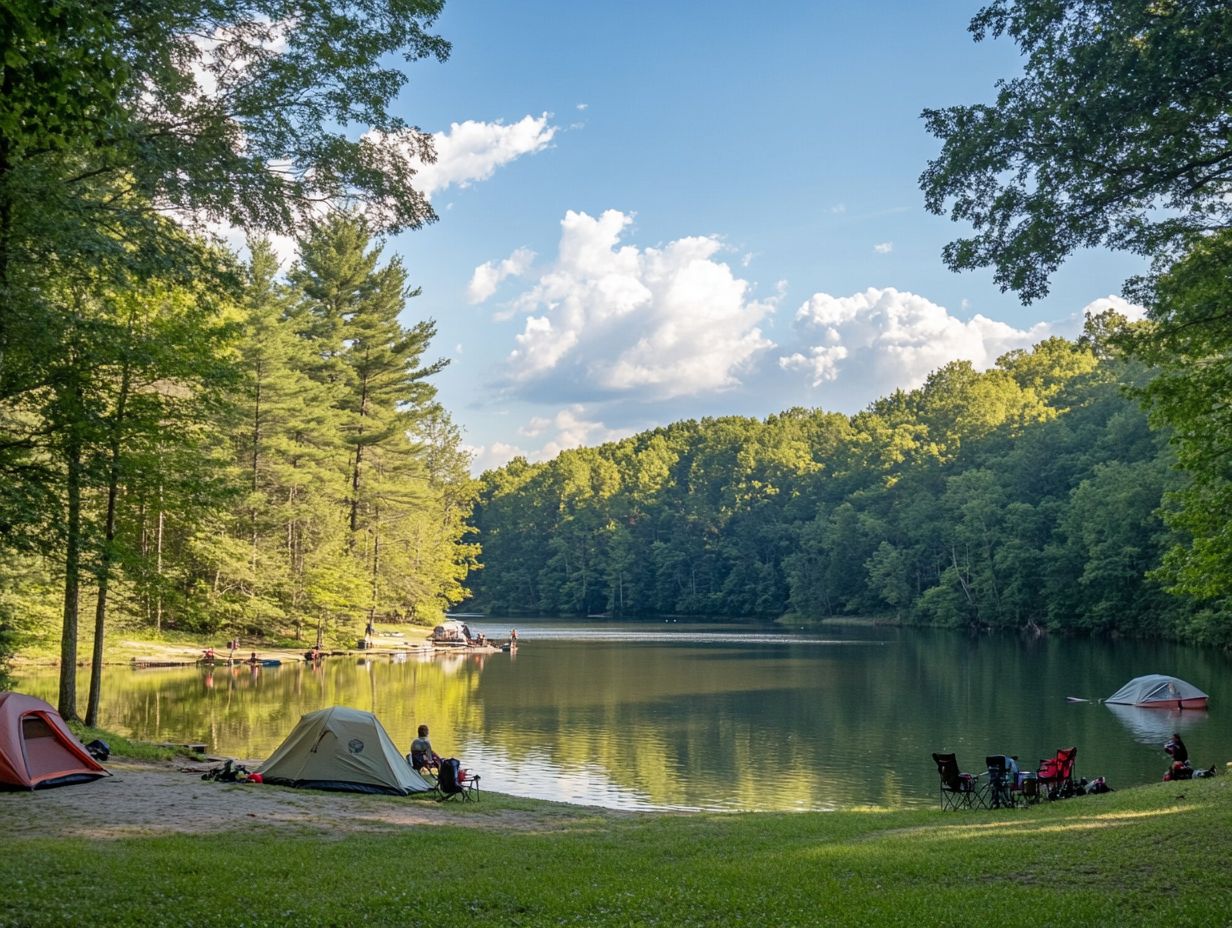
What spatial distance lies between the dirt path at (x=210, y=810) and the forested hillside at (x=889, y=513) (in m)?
10.7

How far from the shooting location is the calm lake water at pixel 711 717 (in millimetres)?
20250

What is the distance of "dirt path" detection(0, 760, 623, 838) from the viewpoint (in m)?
10.9

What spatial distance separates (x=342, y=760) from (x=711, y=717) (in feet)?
49.1

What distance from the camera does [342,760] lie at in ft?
51.5

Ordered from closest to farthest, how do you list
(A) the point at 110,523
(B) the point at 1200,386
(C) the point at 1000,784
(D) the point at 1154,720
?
1. (B) the point at 1200,386
2. (C) the point at 1000,784
3. (A) the point at 110,523
4. (D) the point at 1154,720

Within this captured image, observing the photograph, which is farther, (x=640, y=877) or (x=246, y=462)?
(x=246, y=462)

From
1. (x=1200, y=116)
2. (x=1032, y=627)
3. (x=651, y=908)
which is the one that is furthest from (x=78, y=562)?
(x=1032, y=627)

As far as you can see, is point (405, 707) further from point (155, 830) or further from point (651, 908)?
point (651, 908)

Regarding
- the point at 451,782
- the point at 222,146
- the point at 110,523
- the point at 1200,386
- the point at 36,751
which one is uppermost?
the point at 222,146

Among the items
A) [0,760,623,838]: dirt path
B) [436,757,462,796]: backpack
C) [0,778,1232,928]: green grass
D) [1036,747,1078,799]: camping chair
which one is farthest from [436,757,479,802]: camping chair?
[1036,747,1078,799]: camping chair

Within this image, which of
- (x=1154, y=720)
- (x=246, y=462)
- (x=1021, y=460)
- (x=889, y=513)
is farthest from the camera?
(x=889, y=513)

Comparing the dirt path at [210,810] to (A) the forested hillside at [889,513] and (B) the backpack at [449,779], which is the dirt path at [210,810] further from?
(A) the forested hillside at [889,513]

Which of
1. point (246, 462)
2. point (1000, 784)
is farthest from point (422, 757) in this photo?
point (246, 462)

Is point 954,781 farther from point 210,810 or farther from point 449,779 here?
point 210,810
